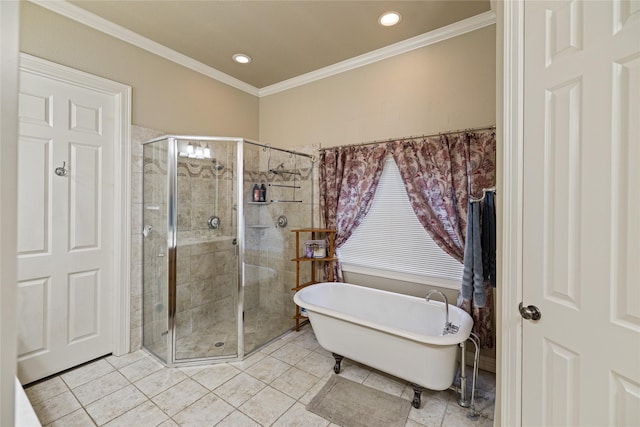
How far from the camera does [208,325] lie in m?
2.82

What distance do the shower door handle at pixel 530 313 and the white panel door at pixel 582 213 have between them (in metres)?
0.02

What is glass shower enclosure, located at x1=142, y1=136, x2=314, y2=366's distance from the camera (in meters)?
2.47

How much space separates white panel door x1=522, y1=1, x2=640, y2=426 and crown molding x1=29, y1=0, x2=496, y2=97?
1227 mm

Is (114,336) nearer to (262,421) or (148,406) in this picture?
(148,406)

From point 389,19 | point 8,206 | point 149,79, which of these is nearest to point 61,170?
point 149,79

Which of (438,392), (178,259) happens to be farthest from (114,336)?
(438,392)

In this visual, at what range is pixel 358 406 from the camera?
1.88m

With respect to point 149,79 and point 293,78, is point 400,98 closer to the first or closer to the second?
point 293,78

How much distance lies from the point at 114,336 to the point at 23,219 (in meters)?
1.18

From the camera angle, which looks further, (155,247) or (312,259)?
(312,259)

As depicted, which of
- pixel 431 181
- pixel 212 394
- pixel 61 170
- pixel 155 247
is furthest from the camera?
pixel 155 247

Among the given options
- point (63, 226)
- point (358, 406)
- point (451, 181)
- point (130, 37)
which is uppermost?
point (130, 37)

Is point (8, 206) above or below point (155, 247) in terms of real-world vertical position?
above

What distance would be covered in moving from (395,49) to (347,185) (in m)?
1.35
